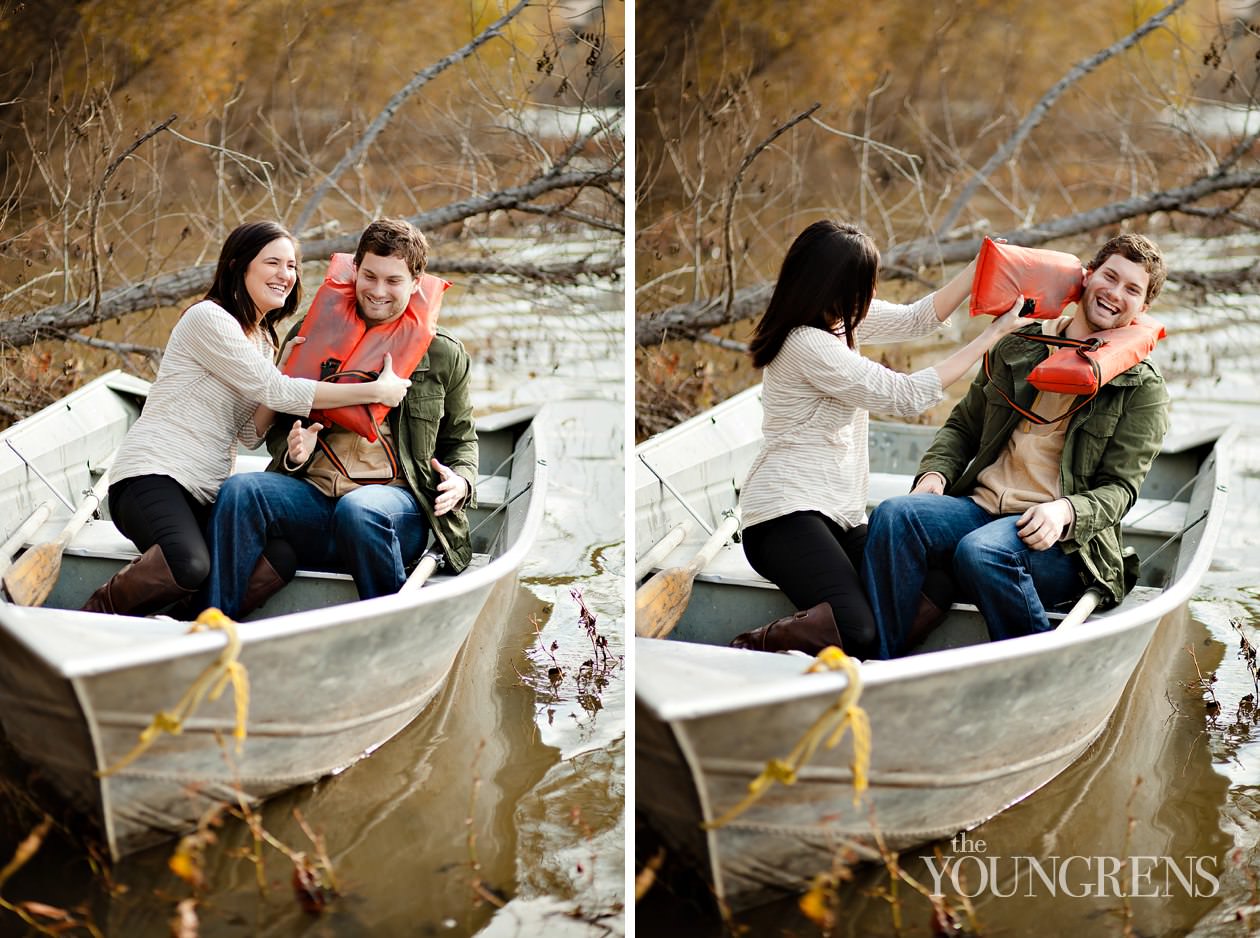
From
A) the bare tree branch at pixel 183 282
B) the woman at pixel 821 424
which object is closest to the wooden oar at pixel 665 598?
the woman at pixel 821 424

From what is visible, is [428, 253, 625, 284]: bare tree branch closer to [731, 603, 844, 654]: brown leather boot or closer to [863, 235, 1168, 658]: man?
[863, 235, 1168, 658]: man

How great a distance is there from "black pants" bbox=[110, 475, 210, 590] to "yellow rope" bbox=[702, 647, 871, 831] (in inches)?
43.3

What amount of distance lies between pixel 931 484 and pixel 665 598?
0.55 meters

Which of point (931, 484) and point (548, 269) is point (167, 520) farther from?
point (548, 269)

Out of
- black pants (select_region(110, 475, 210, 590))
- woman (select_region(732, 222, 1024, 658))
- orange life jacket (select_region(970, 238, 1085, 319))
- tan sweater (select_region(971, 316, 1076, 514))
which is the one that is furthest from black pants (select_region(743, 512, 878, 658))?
black pants (select_region(110, 475, 210, 590))

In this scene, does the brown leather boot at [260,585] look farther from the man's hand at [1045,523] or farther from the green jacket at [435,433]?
the man's hand at [1045,523]

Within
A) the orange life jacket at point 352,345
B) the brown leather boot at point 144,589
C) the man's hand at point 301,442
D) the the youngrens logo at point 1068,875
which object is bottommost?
the the youngrens logo at point 1068,875

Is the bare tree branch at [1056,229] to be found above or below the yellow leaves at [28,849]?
above

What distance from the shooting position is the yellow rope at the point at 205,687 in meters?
1.88

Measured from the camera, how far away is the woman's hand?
241cm

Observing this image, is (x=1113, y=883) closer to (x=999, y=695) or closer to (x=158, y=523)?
(x=999, y=695)

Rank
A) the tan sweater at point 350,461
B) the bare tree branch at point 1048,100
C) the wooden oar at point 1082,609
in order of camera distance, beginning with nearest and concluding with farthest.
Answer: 1. the wooden oar at point 1082,609
2. the tan sweater at point 350,461
3. the bare tree branch at point 1048,100

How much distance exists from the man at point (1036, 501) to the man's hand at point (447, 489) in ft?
2.62

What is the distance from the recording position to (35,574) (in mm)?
2467
